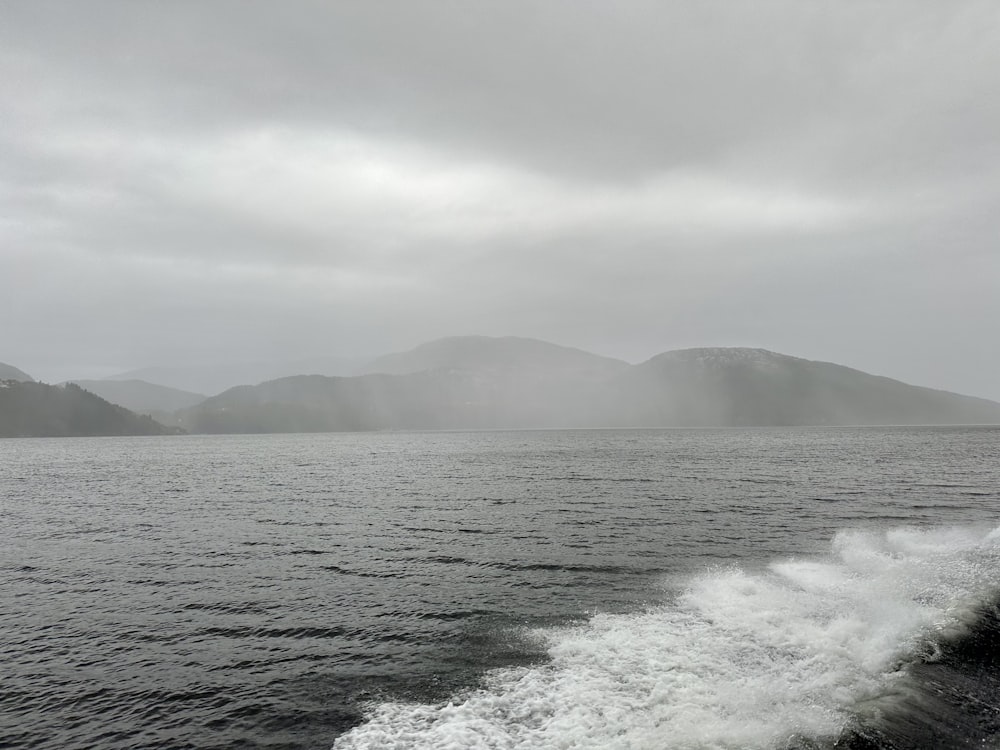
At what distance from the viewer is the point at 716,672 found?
59.1 feet

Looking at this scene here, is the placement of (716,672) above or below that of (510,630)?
above

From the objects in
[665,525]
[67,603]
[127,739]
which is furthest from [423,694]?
[665,525]

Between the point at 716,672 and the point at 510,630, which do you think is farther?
the point at 510,630

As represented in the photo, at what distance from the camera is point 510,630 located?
23.5 metres

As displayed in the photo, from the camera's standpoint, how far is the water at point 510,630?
15914mm

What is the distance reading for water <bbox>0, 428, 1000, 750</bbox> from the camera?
52.2 ft

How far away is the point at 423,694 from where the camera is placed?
18.0 m

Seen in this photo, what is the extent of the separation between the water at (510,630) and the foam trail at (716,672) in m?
0.10

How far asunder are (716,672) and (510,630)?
8.69 meters

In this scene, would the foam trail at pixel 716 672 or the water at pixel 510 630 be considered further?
the water at pixel 510 630

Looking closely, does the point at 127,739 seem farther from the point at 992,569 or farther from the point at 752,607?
the point at 992,569

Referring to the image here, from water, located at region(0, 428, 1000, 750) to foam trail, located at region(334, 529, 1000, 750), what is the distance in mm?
97

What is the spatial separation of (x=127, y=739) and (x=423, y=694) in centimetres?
877

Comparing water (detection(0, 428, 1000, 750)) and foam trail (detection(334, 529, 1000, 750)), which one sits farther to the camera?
water (detection(0, 428, 1000, 750))
